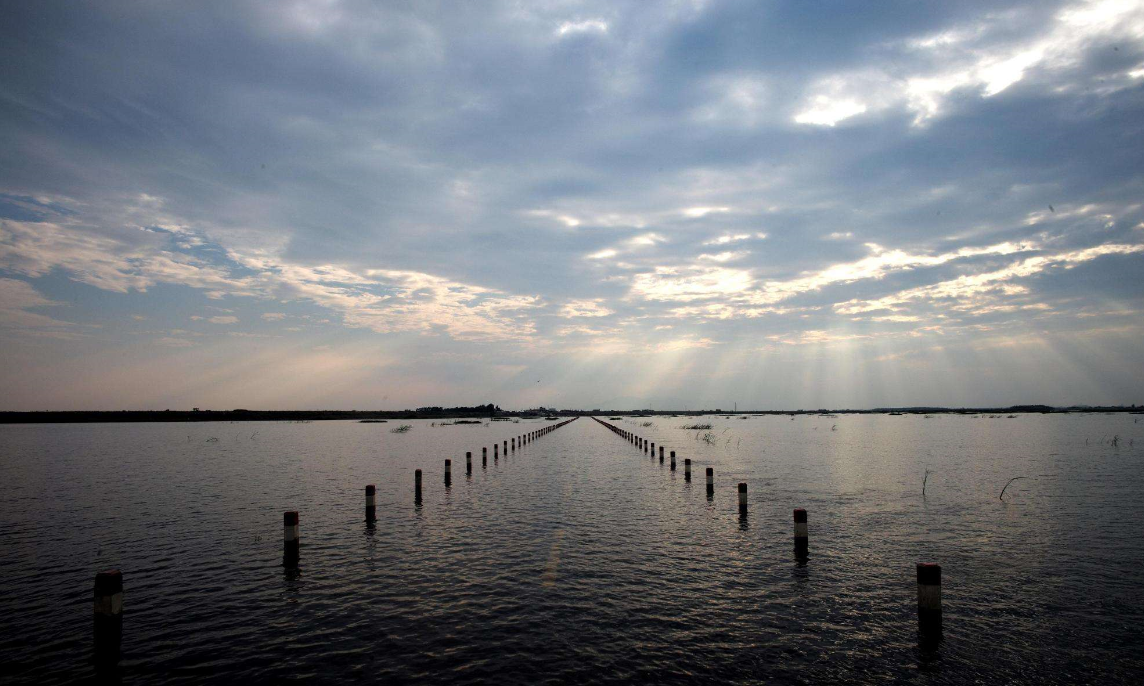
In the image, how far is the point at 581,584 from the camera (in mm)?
13383

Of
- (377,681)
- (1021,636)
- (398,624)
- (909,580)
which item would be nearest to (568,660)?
(377,681)

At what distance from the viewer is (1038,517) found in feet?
72.6

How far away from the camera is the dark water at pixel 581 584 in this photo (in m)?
9.46

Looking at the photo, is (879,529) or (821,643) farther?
(879,529)

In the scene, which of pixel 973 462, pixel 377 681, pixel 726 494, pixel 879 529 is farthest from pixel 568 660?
pixel 973 462

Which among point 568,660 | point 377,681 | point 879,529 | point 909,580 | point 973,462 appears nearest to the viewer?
point 377,681

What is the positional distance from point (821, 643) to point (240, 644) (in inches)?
377

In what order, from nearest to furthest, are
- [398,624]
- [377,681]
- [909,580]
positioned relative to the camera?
[377,681] < [398,624] < [909,580]

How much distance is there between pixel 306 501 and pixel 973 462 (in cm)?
4399

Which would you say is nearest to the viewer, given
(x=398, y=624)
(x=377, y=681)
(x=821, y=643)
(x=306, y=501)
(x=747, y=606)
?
(x=377, y=681)

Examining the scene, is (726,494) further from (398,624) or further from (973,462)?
(973,462)

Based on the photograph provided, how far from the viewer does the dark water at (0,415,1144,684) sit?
31.0ft

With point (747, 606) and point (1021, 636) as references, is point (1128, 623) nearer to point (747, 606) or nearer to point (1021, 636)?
point (1021, 636)

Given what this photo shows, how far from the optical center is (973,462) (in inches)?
1758
